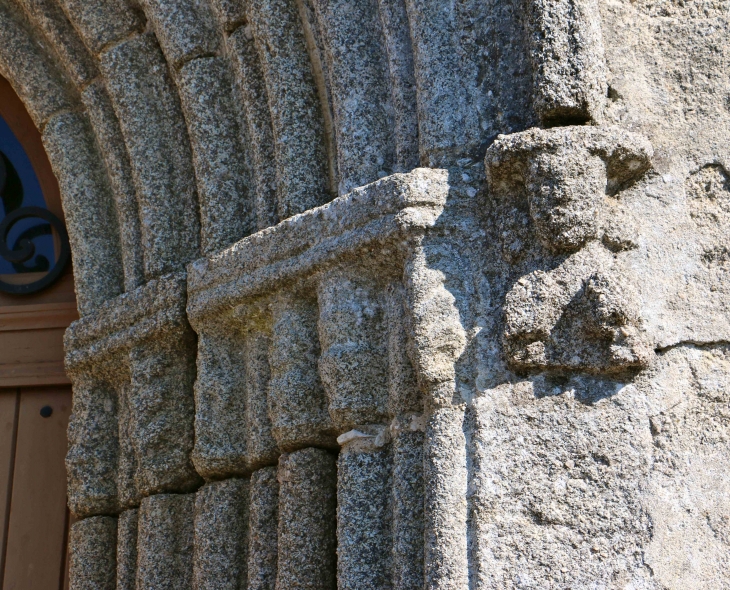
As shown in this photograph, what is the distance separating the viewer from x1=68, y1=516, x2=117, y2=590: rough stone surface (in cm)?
237

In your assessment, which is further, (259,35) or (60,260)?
(60,260)

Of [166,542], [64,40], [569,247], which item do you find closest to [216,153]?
[64,40]

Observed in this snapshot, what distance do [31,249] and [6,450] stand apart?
577 millimetres

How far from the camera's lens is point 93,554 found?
2396mm

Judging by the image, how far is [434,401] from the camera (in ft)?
5.56

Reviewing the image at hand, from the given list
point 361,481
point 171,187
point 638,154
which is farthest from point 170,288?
point 638,154

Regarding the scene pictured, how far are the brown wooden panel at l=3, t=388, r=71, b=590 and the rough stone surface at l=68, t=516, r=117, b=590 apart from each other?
0.74 ft

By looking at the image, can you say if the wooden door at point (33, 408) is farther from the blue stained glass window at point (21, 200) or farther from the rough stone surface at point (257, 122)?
the rough stone surface at point (257, 122)

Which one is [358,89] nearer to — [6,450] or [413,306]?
[413,306]

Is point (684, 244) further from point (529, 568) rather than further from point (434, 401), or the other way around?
point (529, 568)

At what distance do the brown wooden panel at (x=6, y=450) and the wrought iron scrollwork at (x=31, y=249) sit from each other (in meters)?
0.30

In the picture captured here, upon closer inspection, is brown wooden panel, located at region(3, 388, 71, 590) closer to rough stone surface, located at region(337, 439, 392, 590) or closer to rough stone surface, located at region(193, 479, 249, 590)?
rough stone surface, located at region(193, 479, 249, 590)

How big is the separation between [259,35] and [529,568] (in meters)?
1.31

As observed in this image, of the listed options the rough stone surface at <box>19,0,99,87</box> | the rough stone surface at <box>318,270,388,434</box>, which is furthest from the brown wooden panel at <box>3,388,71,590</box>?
the rough stone surface at <box>318,270,388,434</box>
